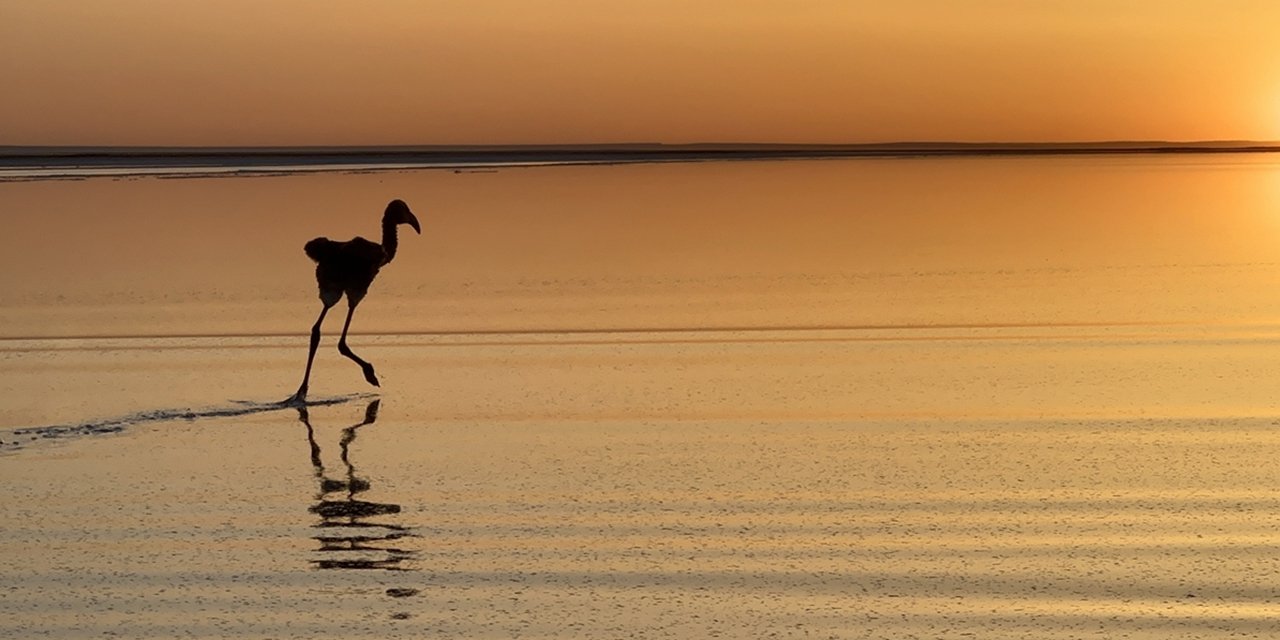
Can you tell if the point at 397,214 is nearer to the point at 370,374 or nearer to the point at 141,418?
the point at 370,374

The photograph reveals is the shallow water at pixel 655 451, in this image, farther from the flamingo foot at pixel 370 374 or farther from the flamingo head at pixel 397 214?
the flamingo head at pixel 397 214

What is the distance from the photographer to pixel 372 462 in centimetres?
895

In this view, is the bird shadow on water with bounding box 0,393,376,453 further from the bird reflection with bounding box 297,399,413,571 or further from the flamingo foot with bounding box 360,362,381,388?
the bird reflection with bounding box 297,399,413,571

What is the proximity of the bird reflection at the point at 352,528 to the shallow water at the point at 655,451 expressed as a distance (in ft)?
0.10

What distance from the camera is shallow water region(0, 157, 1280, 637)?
20.4 ft

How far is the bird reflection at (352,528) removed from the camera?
6.79m


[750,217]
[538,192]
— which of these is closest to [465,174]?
[538,192]

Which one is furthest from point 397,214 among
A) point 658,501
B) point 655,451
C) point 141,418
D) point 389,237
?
point 658,501

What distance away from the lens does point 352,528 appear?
7.39 m

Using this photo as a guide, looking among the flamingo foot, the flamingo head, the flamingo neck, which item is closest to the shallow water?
the flamingo foot

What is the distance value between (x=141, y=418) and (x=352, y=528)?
10.7 feet

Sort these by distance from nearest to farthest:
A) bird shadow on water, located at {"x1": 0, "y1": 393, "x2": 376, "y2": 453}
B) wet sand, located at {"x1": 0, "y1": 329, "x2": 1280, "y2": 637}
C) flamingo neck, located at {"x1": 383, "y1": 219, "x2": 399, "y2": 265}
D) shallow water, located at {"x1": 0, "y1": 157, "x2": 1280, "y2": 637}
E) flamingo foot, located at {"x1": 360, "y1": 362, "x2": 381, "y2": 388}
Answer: wet sand, located at {"x1": 0, "y1": 329, "x2": 1280, "y2": 637}
shallow water, located at {"x1": 0, "y1": 157, "x2": 1280, "y2": 637}
bird shadow on water, located at {"x1": 0, "y1": 393, "x2": 376, "y2": 453}
flamingo foot, located at {"x1": 360, "y1": 362, "x2": 381, "y2": 388}
flamingo neck, located at {"x1": 383, "y1": 219, "x2": 399, "y2": 265}

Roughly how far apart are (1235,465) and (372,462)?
4.12m

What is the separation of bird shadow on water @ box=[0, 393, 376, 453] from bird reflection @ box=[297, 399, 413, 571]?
153 centimetres
